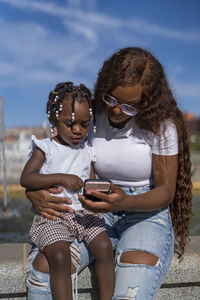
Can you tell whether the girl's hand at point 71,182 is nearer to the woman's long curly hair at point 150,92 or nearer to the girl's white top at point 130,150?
the girl's white top at point 130,150

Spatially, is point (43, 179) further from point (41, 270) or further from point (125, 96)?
point (125, 96)

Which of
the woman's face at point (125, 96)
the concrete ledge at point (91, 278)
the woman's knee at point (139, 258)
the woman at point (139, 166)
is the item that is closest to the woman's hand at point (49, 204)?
the woman at point (139, 166)

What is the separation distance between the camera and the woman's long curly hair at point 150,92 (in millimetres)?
2201

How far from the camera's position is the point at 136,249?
2061 mm

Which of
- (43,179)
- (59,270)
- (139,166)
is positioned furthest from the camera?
(139,166)

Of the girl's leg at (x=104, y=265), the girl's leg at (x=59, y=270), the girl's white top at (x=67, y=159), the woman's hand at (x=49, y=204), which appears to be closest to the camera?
the girl's leg at (x=59, y=270)

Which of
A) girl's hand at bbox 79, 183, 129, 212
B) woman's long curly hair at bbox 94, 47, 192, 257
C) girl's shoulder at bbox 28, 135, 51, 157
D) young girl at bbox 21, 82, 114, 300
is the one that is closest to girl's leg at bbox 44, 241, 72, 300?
young girl at bbox 21, 82, 114, 300

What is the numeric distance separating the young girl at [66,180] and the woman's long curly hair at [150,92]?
21cm

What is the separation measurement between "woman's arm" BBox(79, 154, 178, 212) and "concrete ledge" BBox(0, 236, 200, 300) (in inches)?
16.4

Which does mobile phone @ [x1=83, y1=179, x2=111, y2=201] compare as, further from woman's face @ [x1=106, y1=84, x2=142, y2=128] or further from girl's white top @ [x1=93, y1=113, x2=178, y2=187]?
woman's face @ [x1=106, y1=84, x2=142, y2=128]

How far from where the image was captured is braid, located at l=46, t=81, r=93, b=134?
2.34 m

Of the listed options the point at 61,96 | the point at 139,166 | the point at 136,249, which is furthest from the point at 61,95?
the point at 136,249

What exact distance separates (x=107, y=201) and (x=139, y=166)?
42 centimetres

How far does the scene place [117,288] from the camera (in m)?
1.96
